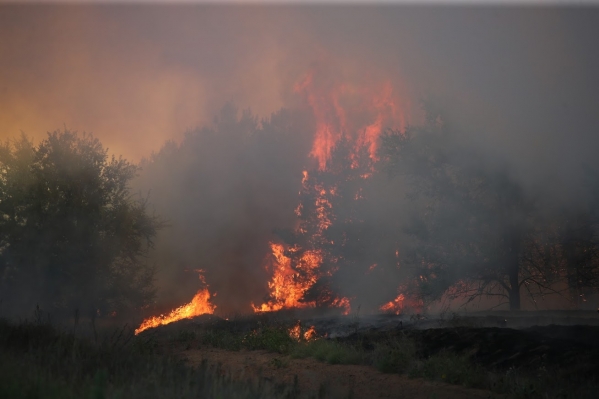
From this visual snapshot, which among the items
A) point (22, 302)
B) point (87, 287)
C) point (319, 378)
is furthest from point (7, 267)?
point (319, 378)

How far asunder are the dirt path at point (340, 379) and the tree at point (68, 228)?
7.24m

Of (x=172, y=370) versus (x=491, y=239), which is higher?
(x=491, y=239)

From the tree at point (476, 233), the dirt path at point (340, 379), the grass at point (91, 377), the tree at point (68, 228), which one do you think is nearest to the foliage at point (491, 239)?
the tree at point (476, 233)

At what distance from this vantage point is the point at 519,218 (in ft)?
75.3

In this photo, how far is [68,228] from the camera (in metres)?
21.0

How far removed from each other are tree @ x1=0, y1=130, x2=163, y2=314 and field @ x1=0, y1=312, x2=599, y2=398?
14.7 feet

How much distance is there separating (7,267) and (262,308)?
1845cm

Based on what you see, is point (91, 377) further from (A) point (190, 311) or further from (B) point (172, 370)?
(A) point (190, 311)

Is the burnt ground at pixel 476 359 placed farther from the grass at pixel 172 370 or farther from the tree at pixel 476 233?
the tree at pixel 476 233

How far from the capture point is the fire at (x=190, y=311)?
101 feet

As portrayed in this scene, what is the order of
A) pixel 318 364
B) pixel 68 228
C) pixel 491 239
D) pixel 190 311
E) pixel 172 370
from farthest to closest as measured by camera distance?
pixel 190 311 < pixel 491 239 < pixel 68 228 < pixel 318 364 < pixel 172 370

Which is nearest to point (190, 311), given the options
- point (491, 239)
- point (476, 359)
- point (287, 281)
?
point (287, 281)

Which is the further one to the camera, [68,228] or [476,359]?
[68,228]

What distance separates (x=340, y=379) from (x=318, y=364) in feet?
9.29
